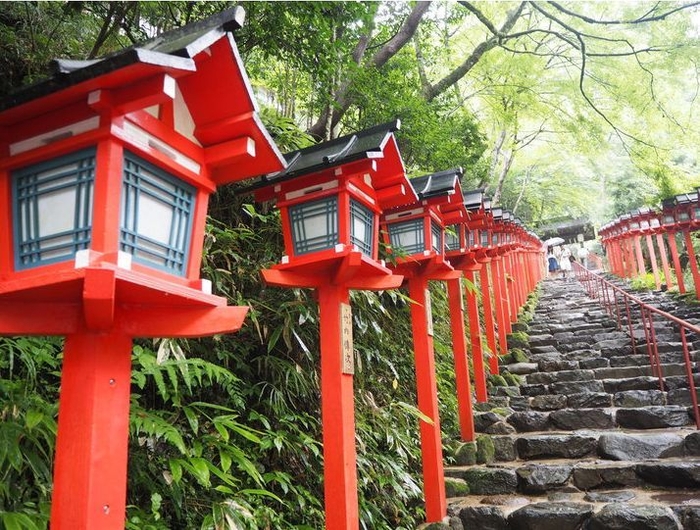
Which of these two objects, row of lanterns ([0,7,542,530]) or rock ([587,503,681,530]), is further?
rock ([587,503,681,530])

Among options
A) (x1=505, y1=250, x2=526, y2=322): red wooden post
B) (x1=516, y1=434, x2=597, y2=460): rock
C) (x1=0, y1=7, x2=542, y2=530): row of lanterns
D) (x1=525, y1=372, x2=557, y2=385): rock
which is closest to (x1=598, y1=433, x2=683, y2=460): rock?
(x1=516, y1=434, x2=597, y2=460): rock

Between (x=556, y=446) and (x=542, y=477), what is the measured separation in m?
0.75

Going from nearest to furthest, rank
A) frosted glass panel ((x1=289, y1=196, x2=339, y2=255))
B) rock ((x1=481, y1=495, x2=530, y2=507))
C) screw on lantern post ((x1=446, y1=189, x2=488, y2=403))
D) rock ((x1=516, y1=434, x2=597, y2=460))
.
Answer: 1. frosted glass panel ((x1=289, y1=196, x2=339, y2=255))
2. rock ((x1=481, y1=495, x2=530, y2=507))
3. rock ((x1=516, y1=434, x2=597, y2=460))
4. screw on lantern post ((x1=446, y1=189, x2=488, y2=403))

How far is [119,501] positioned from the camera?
179 cm

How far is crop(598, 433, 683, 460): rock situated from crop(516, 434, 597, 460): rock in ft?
0.49

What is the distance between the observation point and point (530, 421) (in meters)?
6.91

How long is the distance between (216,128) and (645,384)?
7.45 metres

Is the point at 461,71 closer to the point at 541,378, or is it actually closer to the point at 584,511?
the point at 541,378

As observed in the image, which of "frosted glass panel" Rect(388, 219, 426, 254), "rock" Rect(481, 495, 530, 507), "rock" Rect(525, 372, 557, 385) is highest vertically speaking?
"frosted glass panel" Rect(388, 219, 426, 254)

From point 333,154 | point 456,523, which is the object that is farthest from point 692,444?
point 333,154

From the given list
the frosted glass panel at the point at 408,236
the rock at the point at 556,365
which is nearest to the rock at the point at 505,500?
the frosted glass panel at the point at 408,236

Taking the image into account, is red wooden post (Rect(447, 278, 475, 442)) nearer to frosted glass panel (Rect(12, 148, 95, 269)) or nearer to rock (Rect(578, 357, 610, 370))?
rock (Rect(578, 357, 610, 370))

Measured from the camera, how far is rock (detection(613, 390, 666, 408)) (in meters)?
6.89

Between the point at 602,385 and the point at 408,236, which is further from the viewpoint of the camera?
the point at 602,385
